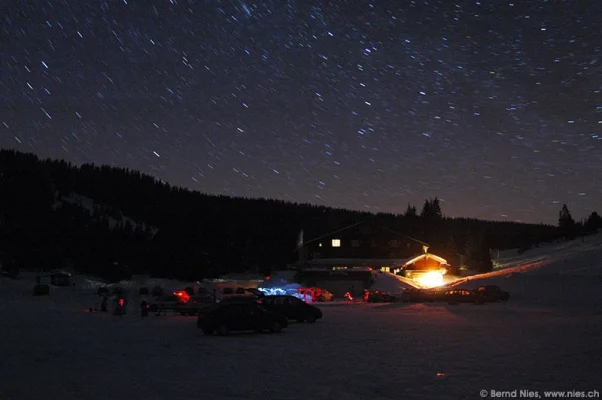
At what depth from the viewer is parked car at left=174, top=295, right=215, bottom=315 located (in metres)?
38.2

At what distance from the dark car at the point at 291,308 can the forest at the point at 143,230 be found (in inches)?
2340

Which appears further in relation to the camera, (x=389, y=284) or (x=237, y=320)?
→ (x=389, y=284)

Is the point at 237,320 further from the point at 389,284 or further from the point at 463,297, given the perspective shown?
the point at 389,284

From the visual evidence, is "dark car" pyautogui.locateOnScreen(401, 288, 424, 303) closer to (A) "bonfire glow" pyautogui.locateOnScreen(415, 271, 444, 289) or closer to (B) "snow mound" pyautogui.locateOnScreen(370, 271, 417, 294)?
(B) "snow mound" pyautogui.locateOnScreen(370, 271, 417, 294)

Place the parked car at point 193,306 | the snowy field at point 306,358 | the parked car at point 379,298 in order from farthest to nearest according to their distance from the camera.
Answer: the parked car at point 379,298 < the parked car at point 193,306 < the snowy field at point 306,358

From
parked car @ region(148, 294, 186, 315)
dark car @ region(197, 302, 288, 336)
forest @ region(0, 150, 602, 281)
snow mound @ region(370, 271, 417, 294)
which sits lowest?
dark car @ region(197, 302, 288, 336)

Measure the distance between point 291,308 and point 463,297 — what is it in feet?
71.6

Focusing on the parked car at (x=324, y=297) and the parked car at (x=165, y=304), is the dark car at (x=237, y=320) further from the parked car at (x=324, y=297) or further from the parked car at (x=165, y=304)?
the parked car at (x=324, y=297)

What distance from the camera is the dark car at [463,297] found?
47250mm

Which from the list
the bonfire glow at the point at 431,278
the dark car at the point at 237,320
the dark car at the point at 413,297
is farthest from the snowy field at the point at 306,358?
the bonfire glow at the point at 431,278

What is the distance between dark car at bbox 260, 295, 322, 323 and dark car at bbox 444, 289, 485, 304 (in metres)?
20.4

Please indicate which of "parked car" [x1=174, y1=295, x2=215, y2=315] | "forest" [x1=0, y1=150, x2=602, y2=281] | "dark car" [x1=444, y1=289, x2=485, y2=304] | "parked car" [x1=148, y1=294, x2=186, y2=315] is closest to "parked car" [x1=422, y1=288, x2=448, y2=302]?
"dark car" [x1=444, y1=289, x2=485, y2=304]

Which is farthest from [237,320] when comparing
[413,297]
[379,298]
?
[379,298]

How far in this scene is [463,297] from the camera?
4775 centimetres
